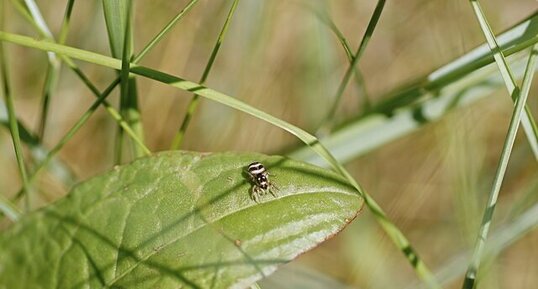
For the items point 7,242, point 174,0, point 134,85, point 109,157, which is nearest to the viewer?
point 7,242

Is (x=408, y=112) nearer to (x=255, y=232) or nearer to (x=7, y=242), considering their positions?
(x=255, y=232)

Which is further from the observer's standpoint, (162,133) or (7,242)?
(162,133)

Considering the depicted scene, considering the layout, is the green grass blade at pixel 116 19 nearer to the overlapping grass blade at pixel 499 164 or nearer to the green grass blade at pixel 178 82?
the green grass blade at pixel 178 82

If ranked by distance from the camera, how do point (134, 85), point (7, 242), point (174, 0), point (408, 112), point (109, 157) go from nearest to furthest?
point (7, 242) → point (134, 85) → point (408, 112) → point (109, 157) → point (174, 0)

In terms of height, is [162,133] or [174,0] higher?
[174,0]

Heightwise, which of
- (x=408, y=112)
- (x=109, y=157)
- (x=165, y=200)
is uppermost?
(x=109, y=157)

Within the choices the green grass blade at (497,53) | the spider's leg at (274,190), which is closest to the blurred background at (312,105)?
the green grass blade at (497,53)

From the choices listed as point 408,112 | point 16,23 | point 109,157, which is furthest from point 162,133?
point 408,112

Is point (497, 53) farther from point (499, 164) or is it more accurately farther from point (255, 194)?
point (255, 194)

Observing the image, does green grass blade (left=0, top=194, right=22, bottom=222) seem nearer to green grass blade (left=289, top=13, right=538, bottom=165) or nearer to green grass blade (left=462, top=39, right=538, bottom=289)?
green grass blade (left=289, top=13, right=538, bottom=165)
